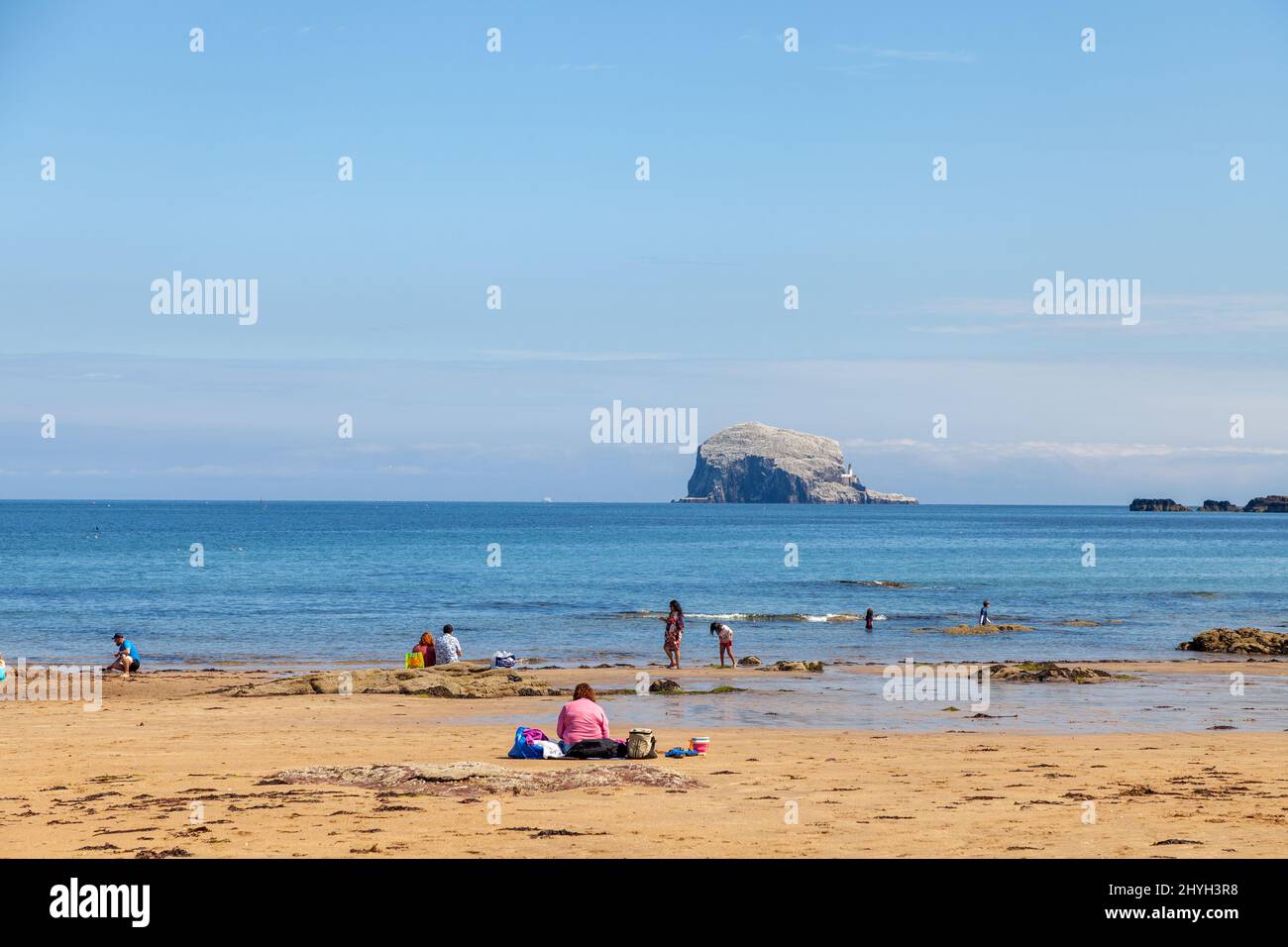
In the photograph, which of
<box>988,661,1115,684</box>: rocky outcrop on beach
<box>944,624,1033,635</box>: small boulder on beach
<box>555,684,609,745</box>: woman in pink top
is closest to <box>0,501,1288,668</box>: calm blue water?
<box>944,624,1033,635</box>: small boulder on beach

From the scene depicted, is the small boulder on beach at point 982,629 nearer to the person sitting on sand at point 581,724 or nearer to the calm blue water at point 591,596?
the calm blue water at point 591,596

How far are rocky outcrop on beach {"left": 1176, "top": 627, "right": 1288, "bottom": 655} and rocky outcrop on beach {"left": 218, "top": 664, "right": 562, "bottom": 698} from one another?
1051 inches

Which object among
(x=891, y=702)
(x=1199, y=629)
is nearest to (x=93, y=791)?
(x=891, y=702)

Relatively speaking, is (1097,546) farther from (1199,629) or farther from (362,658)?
(362,658)

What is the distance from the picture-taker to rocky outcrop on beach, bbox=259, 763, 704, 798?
15633 millimetres

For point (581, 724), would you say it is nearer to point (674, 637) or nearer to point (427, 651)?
point (427, 651)

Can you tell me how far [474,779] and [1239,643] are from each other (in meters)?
36.5

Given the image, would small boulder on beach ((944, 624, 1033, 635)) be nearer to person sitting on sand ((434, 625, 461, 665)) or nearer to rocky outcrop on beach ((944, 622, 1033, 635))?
rocky outcrop on beach ((944, 622, 1033, 635))

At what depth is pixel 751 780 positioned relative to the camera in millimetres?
17172

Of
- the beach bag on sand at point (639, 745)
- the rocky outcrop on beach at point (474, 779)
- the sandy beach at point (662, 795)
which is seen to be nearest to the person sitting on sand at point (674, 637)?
the sandy beach at point (662, 795)

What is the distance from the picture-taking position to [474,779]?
1612cm

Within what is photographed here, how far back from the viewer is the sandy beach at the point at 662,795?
12750mm

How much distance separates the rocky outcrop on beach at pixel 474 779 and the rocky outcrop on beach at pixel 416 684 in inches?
463

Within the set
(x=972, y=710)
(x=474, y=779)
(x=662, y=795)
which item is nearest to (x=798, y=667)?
(x=972, y=710)
